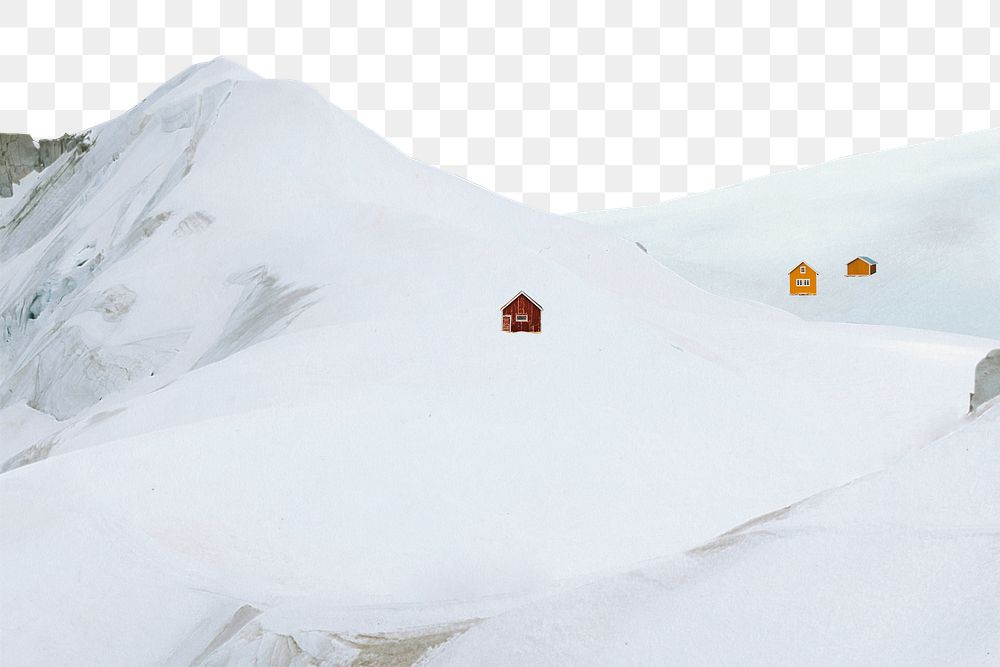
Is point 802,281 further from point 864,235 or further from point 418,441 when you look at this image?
point 418,441

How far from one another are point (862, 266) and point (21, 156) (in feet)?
186

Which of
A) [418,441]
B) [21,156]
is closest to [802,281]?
[418,441]

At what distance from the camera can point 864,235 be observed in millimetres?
73188

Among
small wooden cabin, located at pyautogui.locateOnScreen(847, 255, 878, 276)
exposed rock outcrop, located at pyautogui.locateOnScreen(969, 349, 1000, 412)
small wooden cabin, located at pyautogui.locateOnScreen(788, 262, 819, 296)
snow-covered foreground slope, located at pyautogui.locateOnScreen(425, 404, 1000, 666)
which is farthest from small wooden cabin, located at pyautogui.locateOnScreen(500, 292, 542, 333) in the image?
small wooden cabin, located at pyautogui.locateOnScreen(847, 255, 878, 276)

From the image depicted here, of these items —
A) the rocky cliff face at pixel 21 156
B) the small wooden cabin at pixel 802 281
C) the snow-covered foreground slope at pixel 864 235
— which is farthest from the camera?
the rocky cliff face at pixel 21 156

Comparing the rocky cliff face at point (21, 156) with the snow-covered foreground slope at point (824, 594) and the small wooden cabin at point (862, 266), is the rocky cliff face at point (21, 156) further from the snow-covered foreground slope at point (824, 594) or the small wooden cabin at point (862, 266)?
the snow-covered foreground slope at point (824, 594)

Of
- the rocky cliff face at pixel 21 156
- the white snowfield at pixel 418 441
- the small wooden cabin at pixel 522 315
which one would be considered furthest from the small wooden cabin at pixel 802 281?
the rocky cliff face at pixel 21 156

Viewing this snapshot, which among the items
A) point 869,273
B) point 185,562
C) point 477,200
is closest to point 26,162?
point 477,200

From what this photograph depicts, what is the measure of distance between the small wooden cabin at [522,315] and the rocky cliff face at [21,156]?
5363 centimetres

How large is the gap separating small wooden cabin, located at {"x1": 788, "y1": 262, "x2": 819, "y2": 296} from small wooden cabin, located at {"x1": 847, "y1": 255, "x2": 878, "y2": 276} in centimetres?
216

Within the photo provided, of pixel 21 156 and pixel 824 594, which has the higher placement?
pixel 21 156

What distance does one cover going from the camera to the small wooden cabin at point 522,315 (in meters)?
30.8

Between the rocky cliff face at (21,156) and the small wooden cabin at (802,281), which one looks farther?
the rocky cliff face at (21,156)

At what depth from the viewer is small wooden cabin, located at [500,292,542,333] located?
30.8 meters
